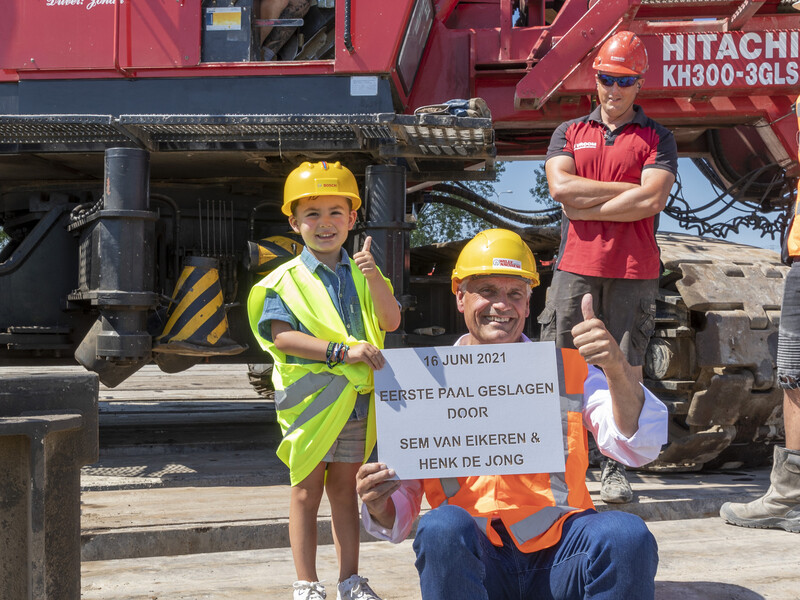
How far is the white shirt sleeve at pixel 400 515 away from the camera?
218 cm

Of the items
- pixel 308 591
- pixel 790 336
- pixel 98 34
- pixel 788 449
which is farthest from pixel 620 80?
pixel 98 34

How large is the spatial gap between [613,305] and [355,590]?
1.71 metres

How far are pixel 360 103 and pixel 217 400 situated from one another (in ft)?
15.6

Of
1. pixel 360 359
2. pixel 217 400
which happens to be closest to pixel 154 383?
pixel 217 400

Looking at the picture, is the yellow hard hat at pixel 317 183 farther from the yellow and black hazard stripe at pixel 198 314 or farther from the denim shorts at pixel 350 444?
the yellow and black hazard stripe at pixel 198 314

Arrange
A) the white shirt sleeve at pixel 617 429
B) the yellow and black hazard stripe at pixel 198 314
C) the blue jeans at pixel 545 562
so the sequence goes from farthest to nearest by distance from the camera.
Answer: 1. the yellow and black hazard stripe at pixel 198 314
2. the white shirt sleeve at pixel 617 429
3. the blue jeans at pixel 545 562

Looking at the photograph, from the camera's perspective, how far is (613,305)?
3736 millimetres

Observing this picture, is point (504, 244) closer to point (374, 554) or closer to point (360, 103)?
point (374, 554)

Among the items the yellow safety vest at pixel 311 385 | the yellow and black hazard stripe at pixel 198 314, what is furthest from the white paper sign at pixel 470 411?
the yellow and black hazard stripe at pixel 198 314

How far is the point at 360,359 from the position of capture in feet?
8.45

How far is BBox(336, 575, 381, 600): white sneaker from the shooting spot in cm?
263

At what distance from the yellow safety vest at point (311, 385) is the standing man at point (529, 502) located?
1.65 feet

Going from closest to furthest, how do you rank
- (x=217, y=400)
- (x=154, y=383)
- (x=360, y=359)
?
(x=360, y=359)
(x=217, y=400)
(x=154, y=383)

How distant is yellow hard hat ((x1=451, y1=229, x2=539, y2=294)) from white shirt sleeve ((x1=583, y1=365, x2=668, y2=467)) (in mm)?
336
